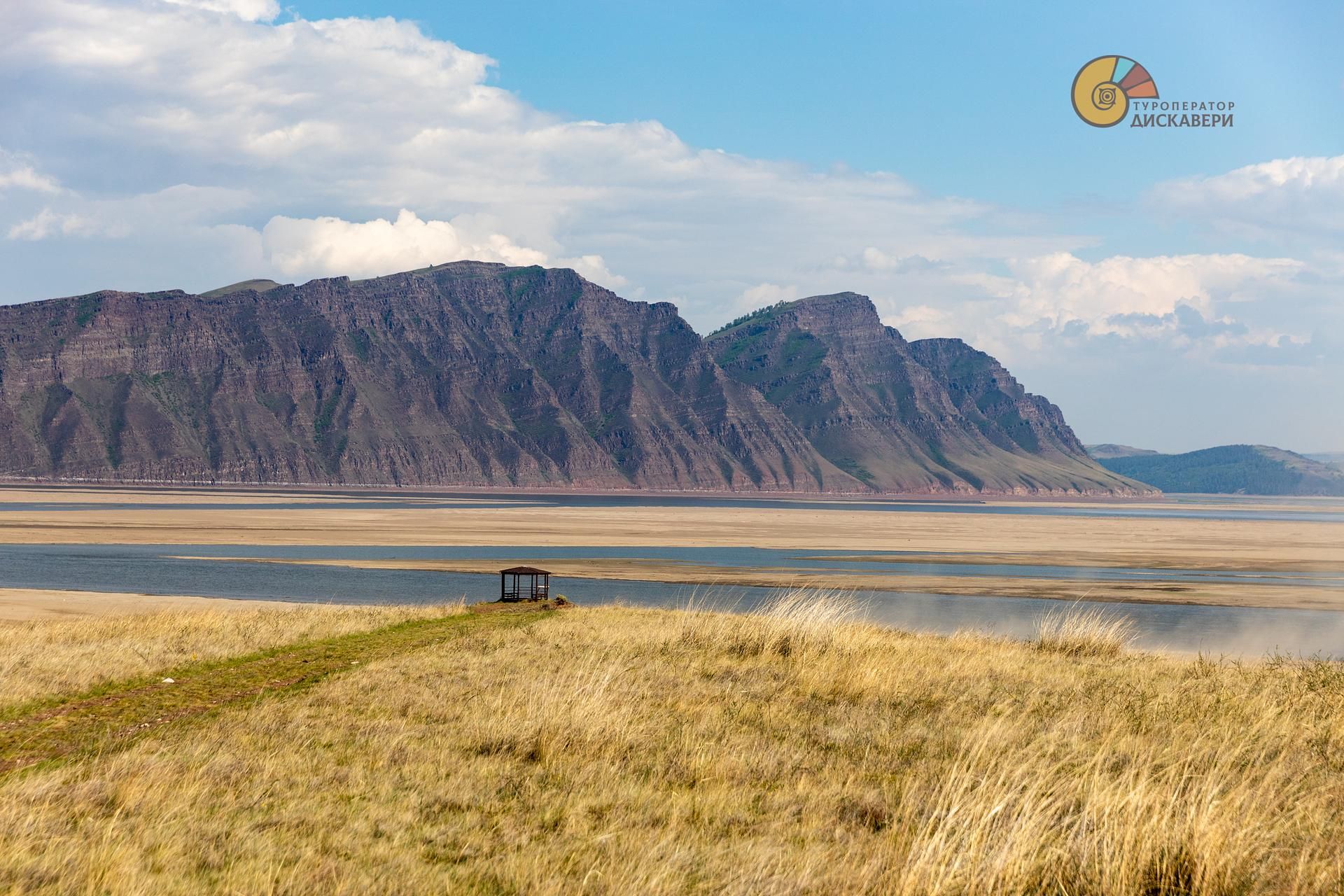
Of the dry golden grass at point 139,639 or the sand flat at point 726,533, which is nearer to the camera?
the dry golden grass at point 139,639

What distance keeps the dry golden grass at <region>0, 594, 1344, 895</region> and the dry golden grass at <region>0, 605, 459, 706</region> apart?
13.0ft

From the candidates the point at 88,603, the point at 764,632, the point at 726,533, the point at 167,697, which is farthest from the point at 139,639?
the point at 726,533

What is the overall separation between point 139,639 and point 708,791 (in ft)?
52.6

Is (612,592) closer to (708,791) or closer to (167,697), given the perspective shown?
(167,697)

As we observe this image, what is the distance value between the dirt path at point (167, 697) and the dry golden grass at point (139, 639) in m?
0.58

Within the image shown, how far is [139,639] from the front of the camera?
67.5ft

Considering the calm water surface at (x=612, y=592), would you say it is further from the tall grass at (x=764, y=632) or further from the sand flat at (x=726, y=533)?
the tall grass at (x=764, y=632)

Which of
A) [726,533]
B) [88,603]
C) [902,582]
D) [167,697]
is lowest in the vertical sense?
[726,533]

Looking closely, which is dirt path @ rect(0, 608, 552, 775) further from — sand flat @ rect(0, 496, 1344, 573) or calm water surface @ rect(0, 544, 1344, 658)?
sand flat @ rect(0, 496, 1344, 573)

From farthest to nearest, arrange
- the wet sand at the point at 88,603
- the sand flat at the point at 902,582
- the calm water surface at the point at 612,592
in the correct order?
the sand flat at the point at 902,582 < the calm water surface at the point at 612,592 < the wet sand at the point at 88,603

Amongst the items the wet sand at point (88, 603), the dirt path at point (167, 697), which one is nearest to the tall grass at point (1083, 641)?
the dirt path at point (167, 697)

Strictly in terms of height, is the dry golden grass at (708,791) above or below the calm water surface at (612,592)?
above

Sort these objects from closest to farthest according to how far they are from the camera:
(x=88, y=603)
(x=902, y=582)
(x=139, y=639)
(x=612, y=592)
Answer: (x=139, y=639)
(x=88, y=603)
(x=612, y=592)
(x=902, y=582)

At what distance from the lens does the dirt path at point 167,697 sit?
10.7 meters
